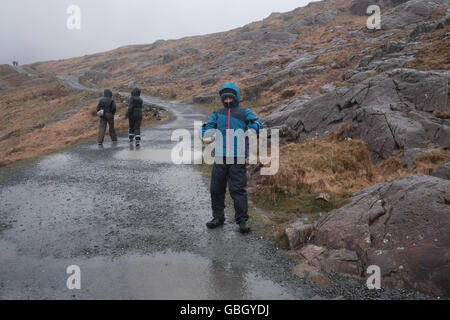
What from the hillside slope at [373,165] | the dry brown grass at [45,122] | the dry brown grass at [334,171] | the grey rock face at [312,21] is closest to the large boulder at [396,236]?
the hillside slope at [373,165]

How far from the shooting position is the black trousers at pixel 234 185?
6023 mm

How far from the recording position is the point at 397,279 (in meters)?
4.15

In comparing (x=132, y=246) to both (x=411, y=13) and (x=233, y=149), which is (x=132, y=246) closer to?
(x=233, y=149)

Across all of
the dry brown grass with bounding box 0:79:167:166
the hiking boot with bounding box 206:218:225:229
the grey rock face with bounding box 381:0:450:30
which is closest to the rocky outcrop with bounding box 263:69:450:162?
the hiking boot with bounding box 206:218:225:229

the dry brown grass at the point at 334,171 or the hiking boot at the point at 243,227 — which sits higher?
the dry brown grass at the point at 334,171

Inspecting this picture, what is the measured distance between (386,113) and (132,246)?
8470 millimetres

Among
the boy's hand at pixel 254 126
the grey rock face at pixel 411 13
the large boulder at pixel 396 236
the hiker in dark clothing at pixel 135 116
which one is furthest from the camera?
the grey rock face at pixel 411 13

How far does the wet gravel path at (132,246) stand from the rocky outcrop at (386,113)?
203 inches

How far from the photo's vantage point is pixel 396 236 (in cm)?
462

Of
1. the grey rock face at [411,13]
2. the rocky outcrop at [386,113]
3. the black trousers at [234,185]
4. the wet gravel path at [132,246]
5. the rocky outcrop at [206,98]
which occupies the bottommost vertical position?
the wet gravel path at [132,246]

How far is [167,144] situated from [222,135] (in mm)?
9118

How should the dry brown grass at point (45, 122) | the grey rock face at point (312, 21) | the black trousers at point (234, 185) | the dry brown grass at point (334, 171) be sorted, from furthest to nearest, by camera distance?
the grey rock face at point (312, 21)
the dry brown grass at point (45, 122)
the dry brown grass at point (334, 171)
the black trousers at point (234, 185)

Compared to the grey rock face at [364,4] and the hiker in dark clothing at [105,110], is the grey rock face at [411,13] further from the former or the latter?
the hiker in dark clothing at [105,110]

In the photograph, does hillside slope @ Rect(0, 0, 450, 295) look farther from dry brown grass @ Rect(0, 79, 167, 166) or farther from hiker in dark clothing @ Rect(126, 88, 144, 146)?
hiker in dark clothing @ Rect(126, 88, 144, 146)
